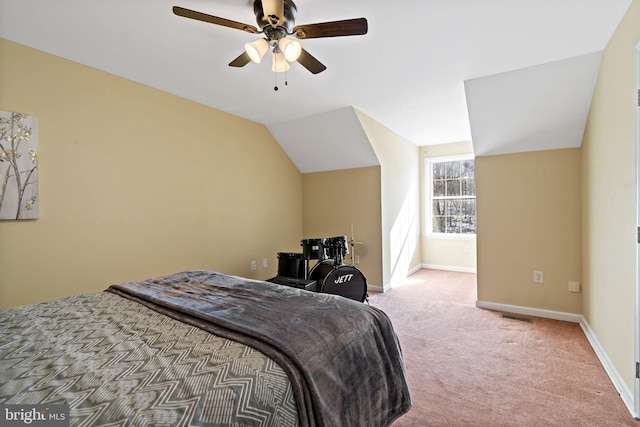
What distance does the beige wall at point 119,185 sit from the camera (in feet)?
6.96

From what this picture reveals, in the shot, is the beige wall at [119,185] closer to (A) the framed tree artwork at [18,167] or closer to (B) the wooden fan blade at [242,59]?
(A) the framed tree artwork at [18,167]

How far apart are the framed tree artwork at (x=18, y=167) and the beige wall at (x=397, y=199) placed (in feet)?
9.92

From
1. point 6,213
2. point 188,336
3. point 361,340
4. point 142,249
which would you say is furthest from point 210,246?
point 361,340

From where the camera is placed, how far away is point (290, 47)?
168 centimetres

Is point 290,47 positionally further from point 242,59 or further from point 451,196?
point 451,196


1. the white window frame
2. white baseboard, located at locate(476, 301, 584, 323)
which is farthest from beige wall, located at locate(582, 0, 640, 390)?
the white window frame

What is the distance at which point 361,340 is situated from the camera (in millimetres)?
1306

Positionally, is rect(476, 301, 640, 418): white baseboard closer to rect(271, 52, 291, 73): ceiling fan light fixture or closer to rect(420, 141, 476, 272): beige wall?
rect(420, 141, 476, 272): beige wall

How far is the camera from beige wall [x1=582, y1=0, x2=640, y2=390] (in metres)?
1.68

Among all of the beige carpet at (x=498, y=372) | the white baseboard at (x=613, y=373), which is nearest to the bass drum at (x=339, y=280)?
the beige carpet at (x=498, y=372)

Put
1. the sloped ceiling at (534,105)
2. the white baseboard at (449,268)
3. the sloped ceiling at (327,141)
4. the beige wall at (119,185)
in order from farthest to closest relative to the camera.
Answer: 1. the white baseboard at (449,268)
2. the sloped ceiling at (327,141)
3. the sloped ceiling at (534,105)
4. the beige wall at (119,185)

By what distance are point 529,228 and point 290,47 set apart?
3.13 m

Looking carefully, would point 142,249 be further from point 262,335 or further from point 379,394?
point 379,394

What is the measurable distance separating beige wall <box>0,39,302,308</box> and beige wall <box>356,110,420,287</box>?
1759 mm
